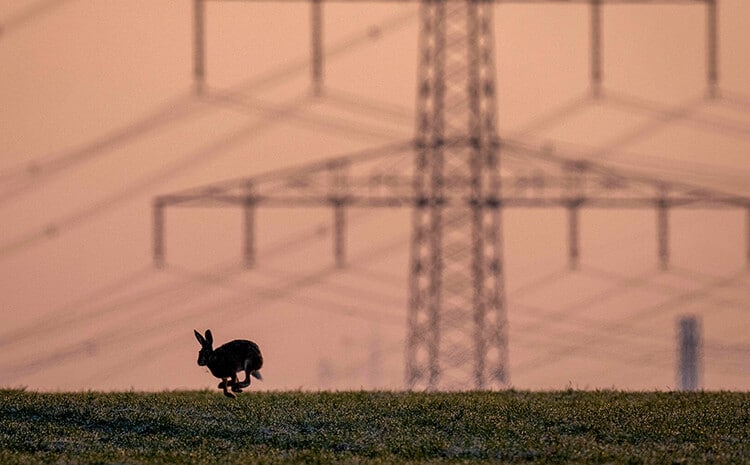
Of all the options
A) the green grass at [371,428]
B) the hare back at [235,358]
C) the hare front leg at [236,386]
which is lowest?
the green grass at [371,428]

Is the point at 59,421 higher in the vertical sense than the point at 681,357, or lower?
lower

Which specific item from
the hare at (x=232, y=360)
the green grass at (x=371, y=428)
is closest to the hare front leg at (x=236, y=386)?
the hare at (x=232, y=360)

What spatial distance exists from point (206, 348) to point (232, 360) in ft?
2.29

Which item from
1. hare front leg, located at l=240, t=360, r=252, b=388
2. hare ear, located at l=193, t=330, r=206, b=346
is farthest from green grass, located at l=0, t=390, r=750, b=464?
hare ear, located at l=193, t=330, r=206, b=346

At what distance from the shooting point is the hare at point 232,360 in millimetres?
37156

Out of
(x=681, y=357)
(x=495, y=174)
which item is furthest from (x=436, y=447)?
(x=681, y=357)

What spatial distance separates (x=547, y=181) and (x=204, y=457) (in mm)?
36016

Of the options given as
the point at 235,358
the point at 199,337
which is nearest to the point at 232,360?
the point at 235,358

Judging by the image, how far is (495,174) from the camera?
222ft

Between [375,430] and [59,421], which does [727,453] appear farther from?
[59,421]

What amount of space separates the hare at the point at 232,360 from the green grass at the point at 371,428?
3.40 feet

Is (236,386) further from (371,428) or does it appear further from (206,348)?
(371,428)

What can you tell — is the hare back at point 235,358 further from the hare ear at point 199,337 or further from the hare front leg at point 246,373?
the hare ear at point 199,337

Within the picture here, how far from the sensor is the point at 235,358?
122 feet
